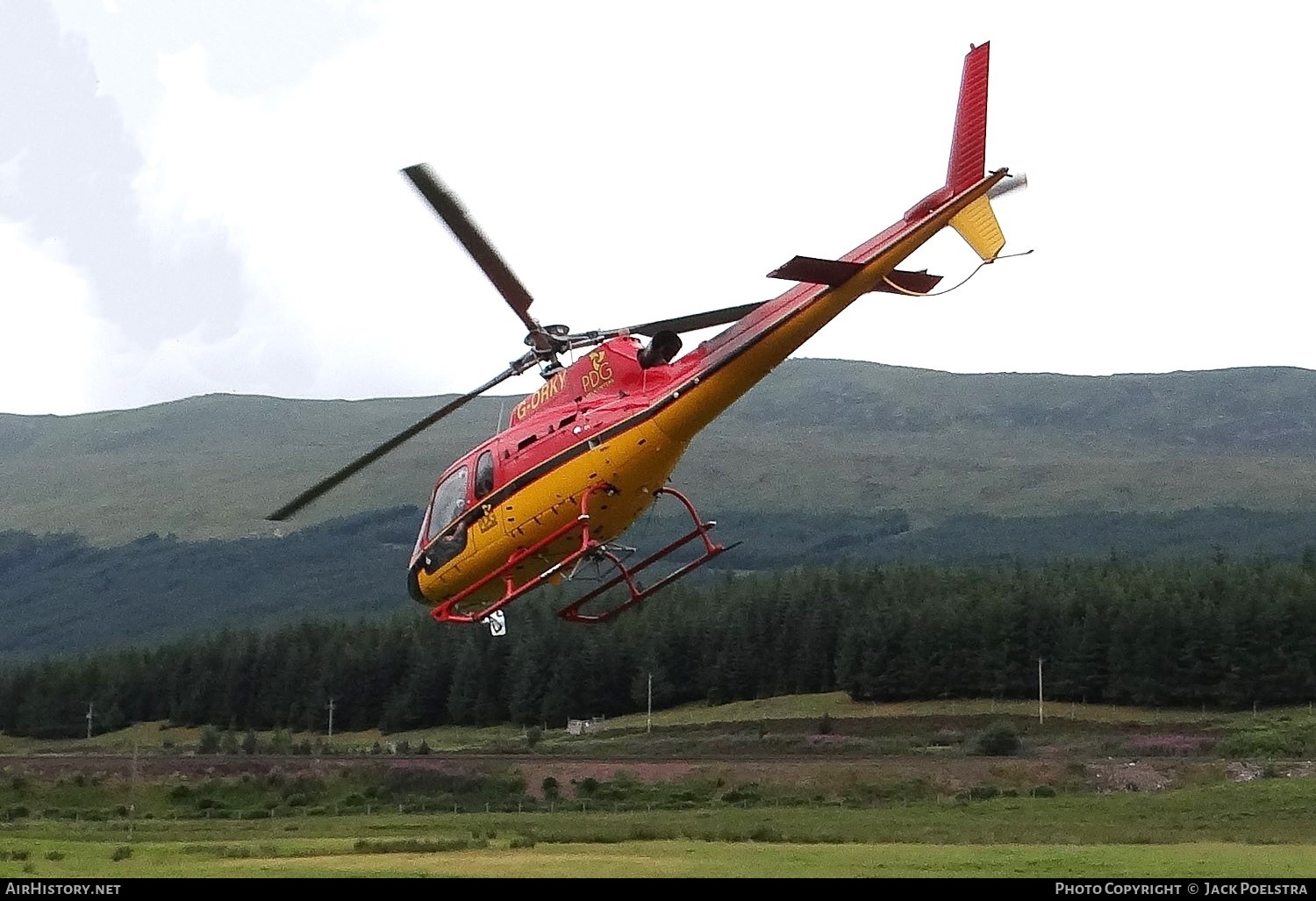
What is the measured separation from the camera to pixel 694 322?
108 feet

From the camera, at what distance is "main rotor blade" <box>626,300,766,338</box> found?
32.4m

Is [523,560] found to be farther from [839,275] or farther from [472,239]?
[839,275]

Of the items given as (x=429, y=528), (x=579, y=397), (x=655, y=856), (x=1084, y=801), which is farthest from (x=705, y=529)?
(x=1084, y=801)

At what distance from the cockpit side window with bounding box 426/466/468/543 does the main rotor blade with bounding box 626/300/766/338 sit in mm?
5064

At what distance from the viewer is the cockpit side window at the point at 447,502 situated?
113 ft

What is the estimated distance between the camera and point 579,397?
33.1 metres

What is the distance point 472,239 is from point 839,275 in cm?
756

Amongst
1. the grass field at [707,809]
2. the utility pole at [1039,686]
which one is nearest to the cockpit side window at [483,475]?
the grass field at [707,809]

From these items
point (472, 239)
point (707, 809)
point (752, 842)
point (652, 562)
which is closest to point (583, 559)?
point (652, 562)

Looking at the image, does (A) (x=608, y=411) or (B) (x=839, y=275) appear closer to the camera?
(B) (x=839, y=275)

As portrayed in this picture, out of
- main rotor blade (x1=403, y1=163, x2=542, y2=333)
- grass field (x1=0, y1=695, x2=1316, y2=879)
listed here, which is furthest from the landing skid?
grass field (x1=0, y1=695, x2=1316, y2=879)

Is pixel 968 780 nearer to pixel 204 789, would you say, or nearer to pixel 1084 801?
pixel 1084 801

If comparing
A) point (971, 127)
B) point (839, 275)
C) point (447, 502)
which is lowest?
point (447, 502)

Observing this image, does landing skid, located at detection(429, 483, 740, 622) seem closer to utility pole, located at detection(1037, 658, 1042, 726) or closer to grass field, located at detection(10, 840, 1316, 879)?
grass field, located at detection(10, 840, 1316, 879)
